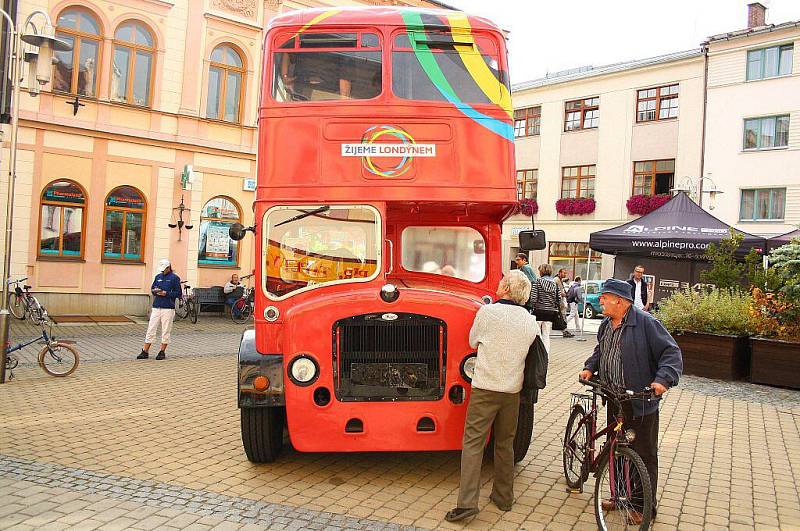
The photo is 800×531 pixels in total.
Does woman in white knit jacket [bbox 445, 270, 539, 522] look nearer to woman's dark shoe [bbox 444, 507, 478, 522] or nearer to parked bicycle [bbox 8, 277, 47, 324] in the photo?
woman's dark shoe [bbox 444, 507, 478, 522]

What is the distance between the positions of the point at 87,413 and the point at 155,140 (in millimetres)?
12239

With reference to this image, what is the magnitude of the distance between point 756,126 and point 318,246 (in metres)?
29.0

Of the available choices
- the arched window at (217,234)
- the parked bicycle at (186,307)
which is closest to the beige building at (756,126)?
the arched window at (217,234)

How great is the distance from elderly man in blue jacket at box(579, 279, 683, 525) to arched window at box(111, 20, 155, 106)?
54.6 ft

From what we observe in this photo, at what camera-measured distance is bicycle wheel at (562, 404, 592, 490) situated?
527 cm

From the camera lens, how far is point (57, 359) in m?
9.98

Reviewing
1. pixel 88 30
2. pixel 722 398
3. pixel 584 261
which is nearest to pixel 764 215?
pixel 584 261

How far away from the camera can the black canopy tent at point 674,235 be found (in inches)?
602

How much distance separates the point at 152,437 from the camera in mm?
6859

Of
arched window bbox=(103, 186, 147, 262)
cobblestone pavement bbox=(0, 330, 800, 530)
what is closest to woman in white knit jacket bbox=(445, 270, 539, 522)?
cobblestone pavement bbox=(0, 330, 800, 530)

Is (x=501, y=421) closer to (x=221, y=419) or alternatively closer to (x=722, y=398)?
(x=221, y=419)

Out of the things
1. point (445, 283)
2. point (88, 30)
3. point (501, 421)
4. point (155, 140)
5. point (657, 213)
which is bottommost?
point (501, 421)

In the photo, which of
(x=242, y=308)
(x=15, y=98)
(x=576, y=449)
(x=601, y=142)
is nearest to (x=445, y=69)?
(x=576, y=449)

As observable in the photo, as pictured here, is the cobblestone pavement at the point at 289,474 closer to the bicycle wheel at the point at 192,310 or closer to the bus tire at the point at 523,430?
the bus tire at the point at 523,430
